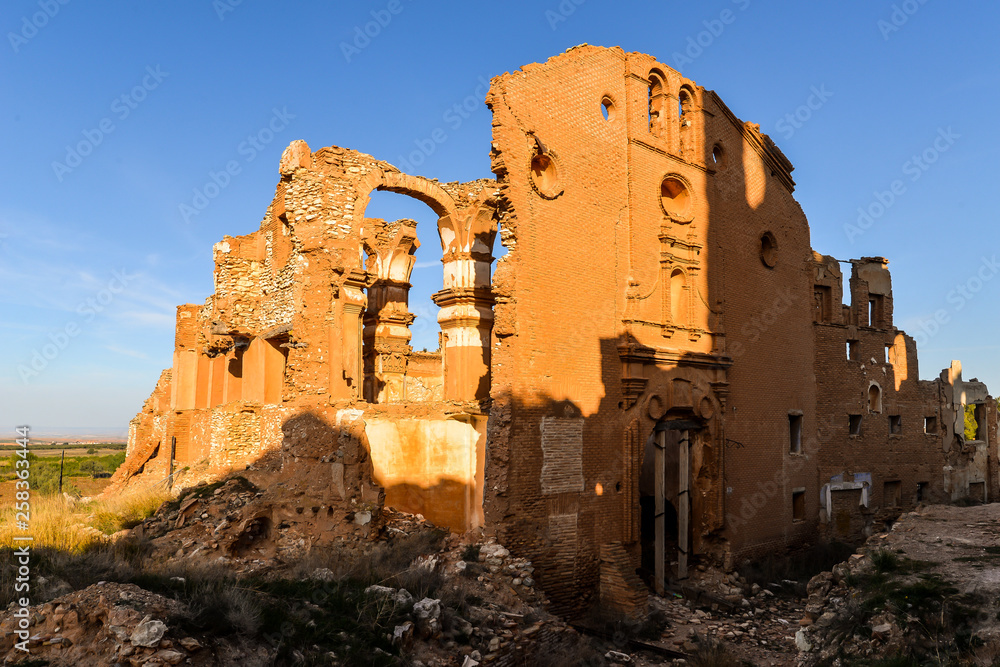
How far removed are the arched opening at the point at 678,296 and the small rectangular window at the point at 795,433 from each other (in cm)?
523

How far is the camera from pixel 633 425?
12922 millimetres

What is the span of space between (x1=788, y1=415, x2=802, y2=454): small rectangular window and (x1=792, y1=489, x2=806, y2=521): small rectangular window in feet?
3.55

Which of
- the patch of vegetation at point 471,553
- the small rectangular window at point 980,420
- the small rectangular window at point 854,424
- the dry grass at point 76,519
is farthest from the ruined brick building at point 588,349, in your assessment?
the small rectangular window at point 980,420

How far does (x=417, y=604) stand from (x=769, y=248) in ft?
43.4

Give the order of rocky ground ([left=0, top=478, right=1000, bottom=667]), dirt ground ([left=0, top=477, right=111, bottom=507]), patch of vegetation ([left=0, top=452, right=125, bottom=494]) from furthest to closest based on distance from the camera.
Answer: dirt ground ([left=0, top=477, right=111, bottom=507]), patch of vegetation ([left=0, top=452, right=125, bottom=494]), rocky ground ([left=0, top=478, right=1000, bottom=667])

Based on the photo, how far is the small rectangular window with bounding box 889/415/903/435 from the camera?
813 inches

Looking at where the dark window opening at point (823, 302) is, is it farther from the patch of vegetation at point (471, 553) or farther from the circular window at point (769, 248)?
the patch of vegetation at point (471, 553)

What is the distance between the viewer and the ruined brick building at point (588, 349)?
11859 mm

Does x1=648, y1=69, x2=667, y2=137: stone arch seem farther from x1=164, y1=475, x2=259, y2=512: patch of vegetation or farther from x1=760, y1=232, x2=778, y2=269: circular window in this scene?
x1=164, y1=475, x2=259, y2=512: patch of vegetation

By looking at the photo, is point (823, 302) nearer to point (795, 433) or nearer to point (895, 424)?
point (795, 433)

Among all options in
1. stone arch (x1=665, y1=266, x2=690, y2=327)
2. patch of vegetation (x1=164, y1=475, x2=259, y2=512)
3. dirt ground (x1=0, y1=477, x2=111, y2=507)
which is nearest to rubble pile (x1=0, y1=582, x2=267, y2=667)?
patch of vegetation (x1=164, y1=475, x2=259, y2=512)

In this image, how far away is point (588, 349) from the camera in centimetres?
1248
